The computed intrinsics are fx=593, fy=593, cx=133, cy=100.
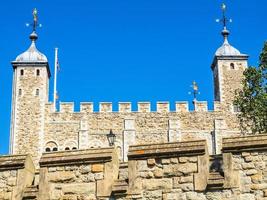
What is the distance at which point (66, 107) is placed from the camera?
4869cm

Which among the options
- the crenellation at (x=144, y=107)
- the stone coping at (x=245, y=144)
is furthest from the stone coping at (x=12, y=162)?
the crenellation at (x=144, y=107)

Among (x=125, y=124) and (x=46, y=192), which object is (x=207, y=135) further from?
(x=46, y=192)

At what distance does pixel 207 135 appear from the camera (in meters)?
48.3

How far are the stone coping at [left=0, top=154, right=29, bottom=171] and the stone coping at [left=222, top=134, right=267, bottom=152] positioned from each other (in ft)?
9.13

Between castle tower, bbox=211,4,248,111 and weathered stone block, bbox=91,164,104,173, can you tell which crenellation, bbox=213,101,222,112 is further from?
weathered stone block, bbox=91,164,104,173

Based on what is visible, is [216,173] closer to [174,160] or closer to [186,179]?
[186,179]

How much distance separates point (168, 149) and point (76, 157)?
128 cm

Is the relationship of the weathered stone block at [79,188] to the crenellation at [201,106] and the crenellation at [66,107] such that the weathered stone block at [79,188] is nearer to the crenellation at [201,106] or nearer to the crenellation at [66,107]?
the crenellation at [66,107]

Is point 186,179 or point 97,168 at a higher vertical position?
point 97,168

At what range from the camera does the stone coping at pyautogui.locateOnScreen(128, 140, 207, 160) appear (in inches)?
303

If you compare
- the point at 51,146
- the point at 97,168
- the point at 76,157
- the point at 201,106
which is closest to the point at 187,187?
the point at 97,168

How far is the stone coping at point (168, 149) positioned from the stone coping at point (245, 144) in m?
0.30

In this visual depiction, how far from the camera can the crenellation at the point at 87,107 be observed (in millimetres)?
48656

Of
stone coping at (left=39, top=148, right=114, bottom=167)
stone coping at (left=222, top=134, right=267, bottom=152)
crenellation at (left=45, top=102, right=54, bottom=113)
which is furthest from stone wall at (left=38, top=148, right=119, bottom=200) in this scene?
crenellation at (left=45, top=102, right=54, bottom=113)
